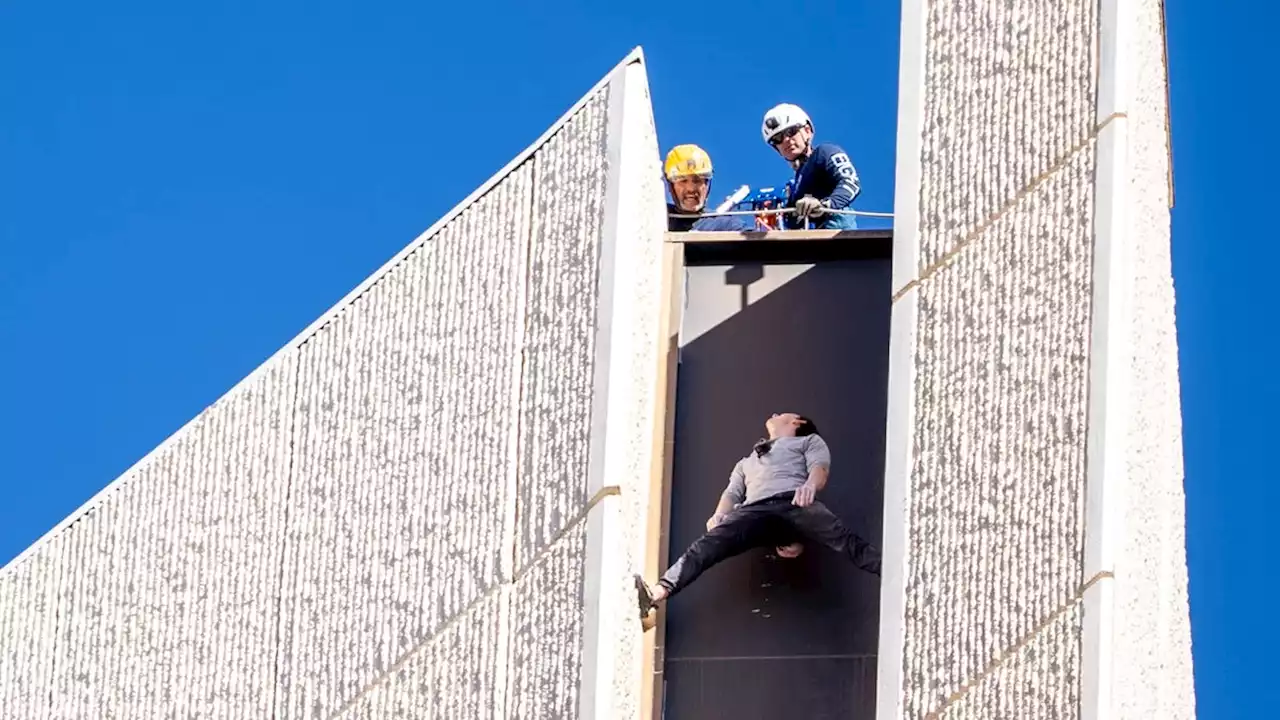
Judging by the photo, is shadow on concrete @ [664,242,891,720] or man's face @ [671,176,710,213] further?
man's face @ [671,176,710,213]

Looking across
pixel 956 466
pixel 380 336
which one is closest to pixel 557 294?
pixel 380 336

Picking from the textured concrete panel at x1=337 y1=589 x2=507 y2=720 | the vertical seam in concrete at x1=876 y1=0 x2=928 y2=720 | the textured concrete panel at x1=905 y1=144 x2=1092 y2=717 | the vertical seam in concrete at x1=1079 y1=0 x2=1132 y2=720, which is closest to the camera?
the vertical seam in concrete at x1=1079 y1=0 x2=1132 y2=720

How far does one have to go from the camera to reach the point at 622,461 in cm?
1992

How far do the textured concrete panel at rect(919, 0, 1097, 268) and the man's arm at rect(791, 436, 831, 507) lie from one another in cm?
113

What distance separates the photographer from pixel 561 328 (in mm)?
20375

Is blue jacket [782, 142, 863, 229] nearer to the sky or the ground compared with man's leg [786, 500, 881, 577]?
nearer to the sky

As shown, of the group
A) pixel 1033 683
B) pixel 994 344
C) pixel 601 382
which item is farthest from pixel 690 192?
pixel 1033 683

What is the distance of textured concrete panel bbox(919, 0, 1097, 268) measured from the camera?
67.4ft

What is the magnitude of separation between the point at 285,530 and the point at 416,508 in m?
0.74

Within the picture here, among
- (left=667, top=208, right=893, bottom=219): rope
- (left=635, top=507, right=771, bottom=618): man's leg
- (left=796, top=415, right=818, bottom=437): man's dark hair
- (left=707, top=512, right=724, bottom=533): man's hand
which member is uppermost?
(left=667, top=208, right=893, bottom=219): rope

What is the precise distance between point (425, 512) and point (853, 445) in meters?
2.50

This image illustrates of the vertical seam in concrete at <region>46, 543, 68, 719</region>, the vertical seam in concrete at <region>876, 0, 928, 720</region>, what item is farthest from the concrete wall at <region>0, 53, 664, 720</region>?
the vertical seam in concrete at <region>876, 0, 928, 720</region>

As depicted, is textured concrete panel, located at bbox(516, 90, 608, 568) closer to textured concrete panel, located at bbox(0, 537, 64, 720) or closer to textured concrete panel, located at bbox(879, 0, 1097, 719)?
textured concrete panel, located at bbox(879, 0, 1097, 719)

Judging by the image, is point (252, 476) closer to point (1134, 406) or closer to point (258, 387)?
point (258, 387)
